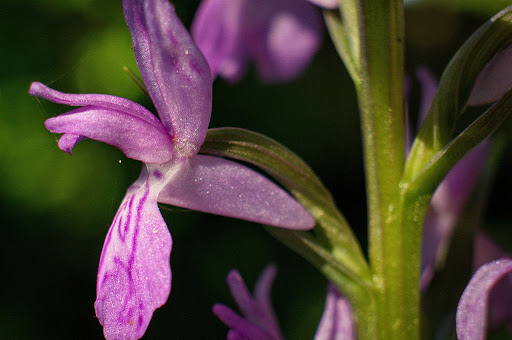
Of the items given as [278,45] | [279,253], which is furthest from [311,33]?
[279,253]

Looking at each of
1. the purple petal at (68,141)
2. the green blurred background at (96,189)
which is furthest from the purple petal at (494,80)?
the green blurred background at (96,189)

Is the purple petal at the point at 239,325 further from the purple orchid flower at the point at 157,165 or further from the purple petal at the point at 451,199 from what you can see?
the purple petal at the point at 451,199

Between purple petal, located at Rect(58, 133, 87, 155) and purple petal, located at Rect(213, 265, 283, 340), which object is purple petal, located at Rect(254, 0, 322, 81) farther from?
purple petal, located at Rect(58, 133, 87, 155)

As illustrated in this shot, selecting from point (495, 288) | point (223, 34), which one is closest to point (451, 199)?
point (495, 288)

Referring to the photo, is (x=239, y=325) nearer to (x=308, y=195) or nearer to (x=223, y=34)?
(x=308, y=195)

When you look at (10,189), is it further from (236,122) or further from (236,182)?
(236,182)
